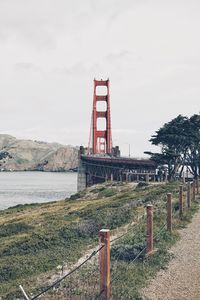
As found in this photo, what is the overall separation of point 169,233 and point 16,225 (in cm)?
1420

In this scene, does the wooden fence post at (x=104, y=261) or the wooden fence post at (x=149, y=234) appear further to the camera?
the wooden fence post at (x=149, y=234)

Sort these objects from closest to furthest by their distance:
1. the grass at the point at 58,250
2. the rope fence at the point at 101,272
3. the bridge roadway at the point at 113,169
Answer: the rope fence at the point at 101,272
the grass at the point at 58,250
the bridge roadway at the point at 113,169

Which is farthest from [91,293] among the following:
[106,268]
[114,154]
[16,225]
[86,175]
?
[114,154]

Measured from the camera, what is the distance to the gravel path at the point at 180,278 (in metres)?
10.3

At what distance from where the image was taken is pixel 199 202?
1089 inches

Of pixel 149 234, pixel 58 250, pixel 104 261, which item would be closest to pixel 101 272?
pixel 104 261

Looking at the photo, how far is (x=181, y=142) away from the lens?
65.3 m

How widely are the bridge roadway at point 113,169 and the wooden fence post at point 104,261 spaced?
55847 millimetres

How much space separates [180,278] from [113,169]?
241ft

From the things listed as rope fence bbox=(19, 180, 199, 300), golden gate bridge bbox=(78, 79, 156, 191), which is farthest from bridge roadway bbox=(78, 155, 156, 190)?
rope fence bbox=(19, 180, 199, 300)

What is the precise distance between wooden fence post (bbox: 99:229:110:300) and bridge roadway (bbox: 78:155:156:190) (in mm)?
55847

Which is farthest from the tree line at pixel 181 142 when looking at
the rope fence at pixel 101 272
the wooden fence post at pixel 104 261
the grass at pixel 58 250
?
the wooden fence post at pixel 104 261

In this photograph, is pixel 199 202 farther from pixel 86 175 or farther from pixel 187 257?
pixel 86 175

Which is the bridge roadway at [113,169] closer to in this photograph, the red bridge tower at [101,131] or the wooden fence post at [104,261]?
the red bridge tower at [101,131]
